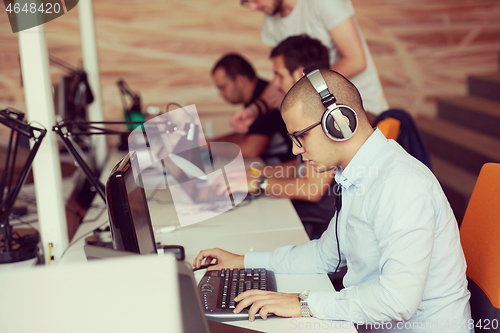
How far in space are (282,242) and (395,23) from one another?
3.25m

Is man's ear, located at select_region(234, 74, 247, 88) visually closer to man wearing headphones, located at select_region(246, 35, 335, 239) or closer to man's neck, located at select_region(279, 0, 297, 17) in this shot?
man's neck, located at select_region(279, 0, 297, 17)

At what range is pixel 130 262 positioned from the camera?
24.9 inches

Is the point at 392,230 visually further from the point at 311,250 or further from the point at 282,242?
the point at 282,242

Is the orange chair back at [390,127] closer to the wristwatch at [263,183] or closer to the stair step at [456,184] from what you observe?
the wristwatch at [263,183]

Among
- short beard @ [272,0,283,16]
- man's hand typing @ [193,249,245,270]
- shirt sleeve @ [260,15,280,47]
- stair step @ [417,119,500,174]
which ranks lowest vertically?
man's hand typing @ [193,249,245,270]

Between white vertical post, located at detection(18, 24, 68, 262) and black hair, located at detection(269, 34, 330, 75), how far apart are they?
95 cm

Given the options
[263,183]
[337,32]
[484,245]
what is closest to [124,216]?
[484,245]

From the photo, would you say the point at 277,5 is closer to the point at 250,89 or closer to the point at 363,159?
the point at 250,89

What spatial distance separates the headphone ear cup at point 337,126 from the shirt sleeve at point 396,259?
14cm

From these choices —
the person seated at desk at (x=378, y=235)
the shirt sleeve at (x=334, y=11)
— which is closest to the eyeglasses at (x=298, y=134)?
the person seated at desk at (x=378, y=235)

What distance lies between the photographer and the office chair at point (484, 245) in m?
1.06

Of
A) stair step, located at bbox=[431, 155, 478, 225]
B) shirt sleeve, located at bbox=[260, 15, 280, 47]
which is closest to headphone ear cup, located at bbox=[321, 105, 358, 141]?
shirt sleeve, located at bbox=[260, 15, 280, 47]

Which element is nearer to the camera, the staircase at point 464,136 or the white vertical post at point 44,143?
the white vertical post at point 44,143

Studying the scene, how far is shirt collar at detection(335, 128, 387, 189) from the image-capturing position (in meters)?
1.02
